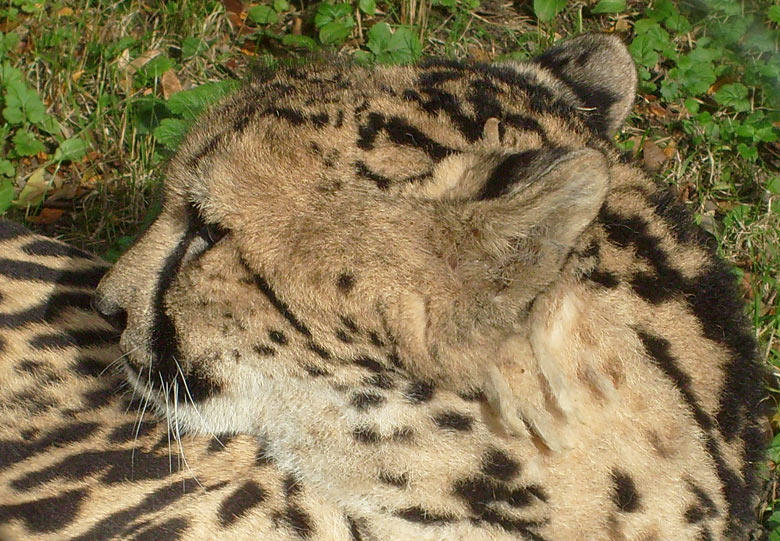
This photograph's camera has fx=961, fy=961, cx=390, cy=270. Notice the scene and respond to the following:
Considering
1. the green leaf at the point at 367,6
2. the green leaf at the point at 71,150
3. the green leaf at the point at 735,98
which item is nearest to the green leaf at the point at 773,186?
the green leaf at the point at 735,98

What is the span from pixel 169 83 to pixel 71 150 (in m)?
0.62

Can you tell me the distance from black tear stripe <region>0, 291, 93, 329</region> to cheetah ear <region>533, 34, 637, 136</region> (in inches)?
66.8

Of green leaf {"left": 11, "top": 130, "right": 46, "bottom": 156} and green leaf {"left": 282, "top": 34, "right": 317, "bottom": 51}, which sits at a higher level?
green leaf {"left": 282, "top": 34, "right": 317, "bottom": 51}

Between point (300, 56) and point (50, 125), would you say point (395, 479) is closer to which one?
point (300, 56)

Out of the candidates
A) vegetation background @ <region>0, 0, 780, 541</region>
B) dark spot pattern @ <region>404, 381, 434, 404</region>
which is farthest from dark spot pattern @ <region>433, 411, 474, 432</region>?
vegetation background @ <region>0, 0, 780, 541</region>

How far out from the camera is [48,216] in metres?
4.73

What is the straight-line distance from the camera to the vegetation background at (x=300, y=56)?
459 cm

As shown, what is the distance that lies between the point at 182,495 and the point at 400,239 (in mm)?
1070

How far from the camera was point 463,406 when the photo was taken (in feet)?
7.79

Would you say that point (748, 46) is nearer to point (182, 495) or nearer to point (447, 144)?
point (447, 144)

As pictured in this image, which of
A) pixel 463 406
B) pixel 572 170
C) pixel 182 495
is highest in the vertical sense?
pixel 572 170

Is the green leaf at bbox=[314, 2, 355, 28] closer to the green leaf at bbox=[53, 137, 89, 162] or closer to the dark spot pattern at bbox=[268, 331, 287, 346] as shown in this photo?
the green leaf at bbox=[53, 137, 89, 162]

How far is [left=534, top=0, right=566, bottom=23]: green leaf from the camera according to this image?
4.94 metres

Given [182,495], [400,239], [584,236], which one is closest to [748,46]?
[584,236]
